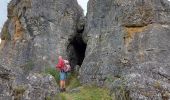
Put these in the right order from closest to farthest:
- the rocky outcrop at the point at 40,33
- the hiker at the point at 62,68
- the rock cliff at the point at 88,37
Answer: the hiker at the point at 62,68 < the rock cliff at the point at 88,37 < the rocky outcrop at the point at 40,33

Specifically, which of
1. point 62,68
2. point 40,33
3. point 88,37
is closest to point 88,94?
point 62,68

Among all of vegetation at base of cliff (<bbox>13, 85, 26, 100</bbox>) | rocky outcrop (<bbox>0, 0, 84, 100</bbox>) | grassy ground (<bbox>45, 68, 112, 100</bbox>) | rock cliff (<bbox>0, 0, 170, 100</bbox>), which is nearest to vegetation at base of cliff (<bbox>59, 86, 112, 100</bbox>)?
grassy ground (<bbox>45, 68, 112, 100</bbox>)

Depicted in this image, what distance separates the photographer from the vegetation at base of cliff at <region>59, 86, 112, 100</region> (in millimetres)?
28133

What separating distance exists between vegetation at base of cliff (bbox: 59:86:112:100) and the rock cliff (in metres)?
0.79

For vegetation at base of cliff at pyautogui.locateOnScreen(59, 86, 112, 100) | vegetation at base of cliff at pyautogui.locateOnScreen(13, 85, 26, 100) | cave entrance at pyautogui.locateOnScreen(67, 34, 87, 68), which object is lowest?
vegetation at base of cliff at pyautogui.locateOnScreen(59, 86, 112, 100)

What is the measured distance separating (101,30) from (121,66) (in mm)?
4824

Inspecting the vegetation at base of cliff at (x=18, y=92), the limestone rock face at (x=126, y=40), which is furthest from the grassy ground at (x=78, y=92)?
the vegetation at base of cliff at (x=18, y=92)

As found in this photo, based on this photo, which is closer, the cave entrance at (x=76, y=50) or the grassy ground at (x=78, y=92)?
the grassy ground at (x=78, y=92)

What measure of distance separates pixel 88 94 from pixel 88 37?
10.3 metres

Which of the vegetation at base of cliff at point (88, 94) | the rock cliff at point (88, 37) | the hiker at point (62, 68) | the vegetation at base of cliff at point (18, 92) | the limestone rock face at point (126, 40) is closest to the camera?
the vegetation at base of cliff at point (18, 92)

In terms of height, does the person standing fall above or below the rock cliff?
below

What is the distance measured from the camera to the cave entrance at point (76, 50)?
43.2 meters

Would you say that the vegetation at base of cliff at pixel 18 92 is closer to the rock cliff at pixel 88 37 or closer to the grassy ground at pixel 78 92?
the rock cliff at pixel 88 37

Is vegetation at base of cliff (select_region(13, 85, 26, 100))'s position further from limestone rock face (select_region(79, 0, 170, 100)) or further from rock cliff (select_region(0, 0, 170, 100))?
limestone rock face (select_region(79, 0, 170, 100))
